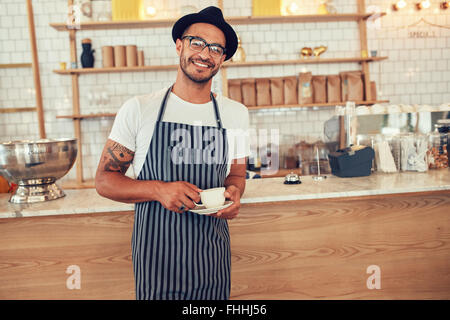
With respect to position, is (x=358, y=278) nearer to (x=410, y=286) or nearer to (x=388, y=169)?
(x=410, y=286)

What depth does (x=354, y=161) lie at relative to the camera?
2.35 meters

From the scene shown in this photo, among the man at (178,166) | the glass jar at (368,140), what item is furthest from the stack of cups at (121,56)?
the man at (178,166)

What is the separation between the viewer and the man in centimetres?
148

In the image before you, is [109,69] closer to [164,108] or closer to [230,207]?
[164,108]

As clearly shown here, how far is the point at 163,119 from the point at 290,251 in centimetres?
98

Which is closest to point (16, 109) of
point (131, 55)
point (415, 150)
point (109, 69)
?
point (109, 69)

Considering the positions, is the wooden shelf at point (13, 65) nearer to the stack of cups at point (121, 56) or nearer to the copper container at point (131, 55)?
the stack of cups at point (121, 56)

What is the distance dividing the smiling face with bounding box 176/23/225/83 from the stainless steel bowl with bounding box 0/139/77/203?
0.84 metres

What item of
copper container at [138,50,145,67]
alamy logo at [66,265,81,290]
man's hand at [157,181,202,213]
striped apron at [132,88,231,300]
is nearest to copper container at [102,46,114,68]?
copper container at [138,50,145,67]

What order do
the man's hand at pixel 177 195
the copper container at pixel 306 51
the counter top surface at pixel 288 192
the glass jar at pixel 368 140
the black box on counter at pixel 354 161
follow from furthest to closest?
1. the copper container at pixel 306 51
2. the glass jar at pixel 368 140
3. the black box on counter at pixel 354 161
4. the counter top surface at pixel 288 192
5. the man's hand at pixel 177 195

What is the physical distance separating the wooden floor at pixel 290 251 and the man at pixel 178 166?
1.42ft

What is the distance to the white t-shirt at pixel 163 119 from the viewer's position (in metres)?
1.49

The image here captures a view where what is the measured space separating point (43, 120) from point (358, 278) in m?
3.76
